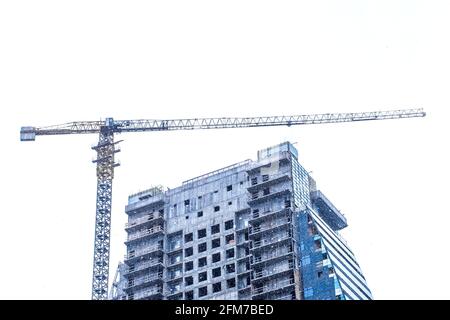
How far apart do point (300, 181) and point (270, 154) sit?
25.0ft

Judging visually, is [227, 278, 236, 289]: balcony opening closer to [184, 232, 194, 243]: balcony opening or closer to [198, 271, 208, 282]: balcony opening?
[198, 271, 208, 282]: balcony opening

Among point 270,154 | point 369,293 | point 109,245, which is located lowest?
point 369,293

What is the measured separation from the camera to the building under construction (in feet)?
533

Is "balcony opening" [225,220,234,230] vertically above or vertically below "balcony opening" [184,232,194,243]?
above

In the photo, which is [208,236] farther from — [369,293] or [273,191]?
[369,293]

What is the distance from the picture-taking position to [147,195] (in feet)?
621

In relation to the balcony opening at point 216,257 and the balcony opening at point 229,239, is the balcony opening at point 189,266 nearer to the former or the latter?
the balcony opening at point 216,257

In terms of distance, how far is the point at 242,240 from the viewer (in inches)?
6718

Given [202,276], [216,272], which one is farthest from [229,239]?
[202,276]

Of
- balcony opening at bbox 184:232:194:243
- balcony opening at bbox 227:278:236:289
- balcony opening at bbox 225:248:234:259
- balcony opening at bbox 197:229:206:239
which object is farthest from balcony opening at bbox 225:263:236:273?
balcony opening at bbox 184:232:194:243
